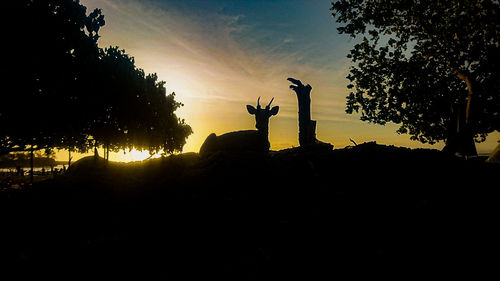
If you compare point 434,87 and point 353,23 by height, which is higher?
point 353,23

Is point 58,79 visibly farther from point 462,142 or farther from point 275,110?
point 462,142

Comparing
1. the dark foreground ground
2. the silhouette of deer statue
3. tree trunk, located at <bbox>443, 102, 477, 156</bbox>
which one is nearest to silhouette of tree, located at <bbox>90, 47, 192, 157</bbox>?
the silhouette of deer statue

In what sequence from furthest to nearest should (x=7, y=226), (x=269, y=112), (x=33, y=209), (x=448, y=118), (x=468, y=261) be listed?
(x=448, y=118) < (x=269, y=112) < (x=33, y=209) < (x=7, y=226) < (x=468, y=261)

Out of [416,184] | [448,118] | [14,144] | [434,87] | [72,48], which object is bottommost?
[416,184]

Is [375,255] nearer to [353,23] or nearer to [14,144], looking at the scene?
[353,23]

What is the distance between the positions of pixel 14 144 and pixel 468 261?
24.2 meters

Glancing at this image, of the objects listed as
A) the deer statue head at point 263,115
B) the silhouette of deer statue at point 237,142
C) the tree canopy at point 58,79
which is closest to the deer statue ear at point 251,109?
the deer statue head at point 263,115

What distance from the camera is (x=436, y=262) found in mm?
4445

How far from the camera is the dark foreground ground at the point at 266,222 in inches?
178

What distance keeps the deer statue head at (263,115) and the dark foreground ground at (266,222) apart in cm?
548

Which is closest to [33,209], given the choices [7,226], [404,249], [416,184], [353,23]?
[7,226]

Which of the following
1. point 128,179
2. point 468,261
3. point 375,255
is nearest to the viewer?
point 468,261

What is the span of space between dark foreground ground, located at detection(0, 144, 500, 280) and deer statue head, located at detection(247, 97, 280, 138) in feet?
18.0

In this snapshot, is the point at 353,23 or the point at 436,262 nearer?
the point at 436,262
